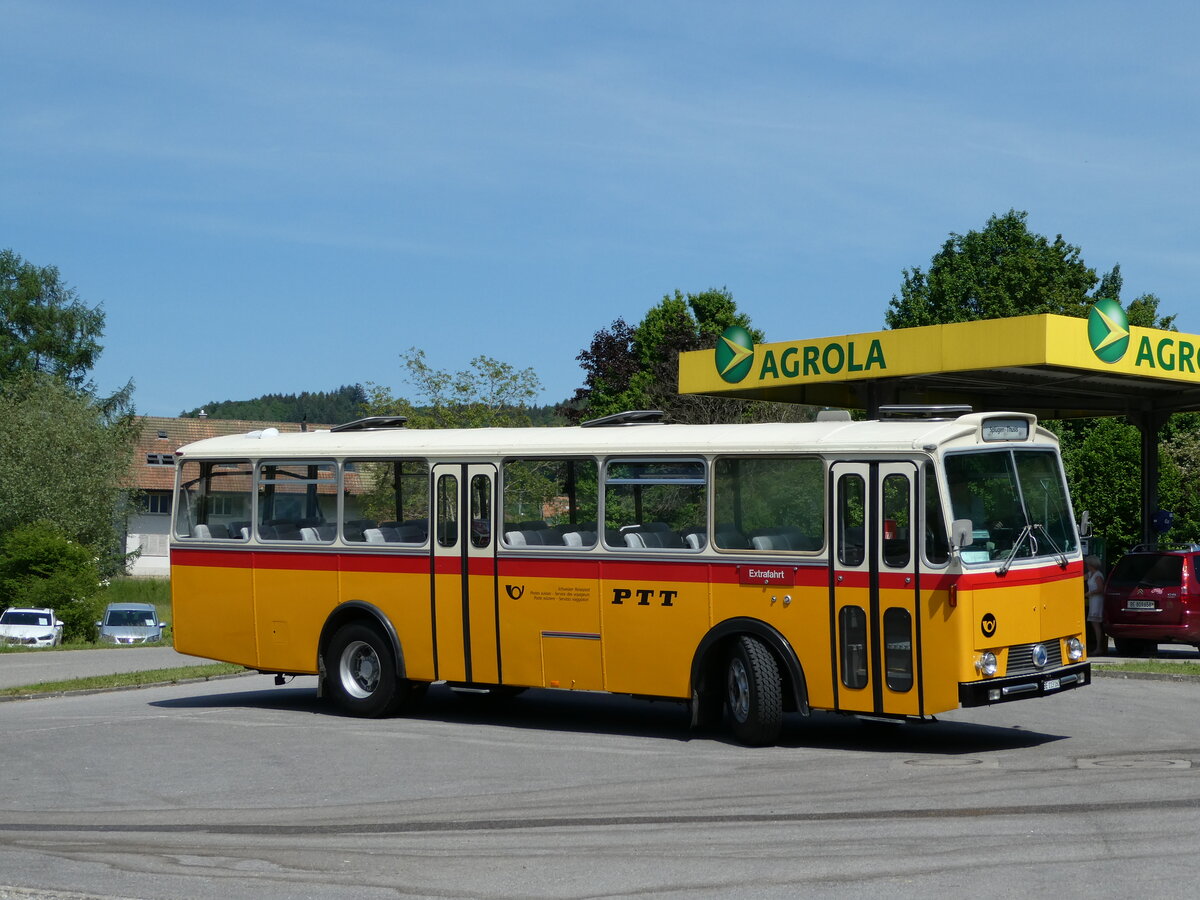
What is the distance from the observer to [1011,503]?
13195 millimetres

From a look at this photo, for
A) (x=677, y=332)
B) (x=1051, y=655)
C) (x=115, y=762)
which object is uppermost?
(x=677, y=332)

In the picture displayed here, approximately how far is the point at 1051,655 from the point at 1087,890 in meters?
5.41

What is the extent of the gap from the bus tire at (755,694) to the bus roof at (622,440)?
5.82ft

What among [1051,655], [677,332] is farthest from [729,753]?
[677,332]

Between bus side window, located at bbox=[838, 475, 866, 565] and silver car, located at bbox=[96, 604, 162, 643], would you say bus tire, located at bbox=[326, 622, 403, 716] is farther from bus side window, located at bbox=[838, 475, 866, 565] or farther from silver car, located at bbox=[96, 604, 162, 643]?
silver car, located at bbox=[96, 604, 162, 643]

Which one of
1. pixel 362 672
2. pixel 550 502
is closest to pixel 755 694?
pixel 550 502

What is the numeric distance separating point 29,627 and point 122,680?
18.0 metres

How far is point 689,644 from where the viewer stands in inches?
550

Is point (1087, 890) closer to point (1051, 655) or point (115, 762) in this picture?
point (1051, 655)

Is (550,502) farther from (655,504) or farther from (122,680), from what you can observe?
(122,680)

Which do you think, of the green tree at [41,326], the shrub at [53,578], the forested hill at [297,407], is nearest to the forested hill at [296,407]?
the forested hill at [297,407]

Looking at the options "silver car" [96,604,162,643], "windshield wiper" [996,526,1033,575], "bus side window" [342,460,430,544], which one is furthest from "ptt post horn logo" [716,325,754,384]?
"silver car" [96,604,162,643]

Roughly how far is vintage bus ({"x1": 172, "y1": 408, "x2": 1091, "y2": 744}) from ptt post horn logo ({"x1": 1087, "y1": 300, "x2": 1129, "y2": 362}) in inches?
406

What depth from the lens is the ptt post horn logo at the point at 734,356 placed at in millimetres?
27953
